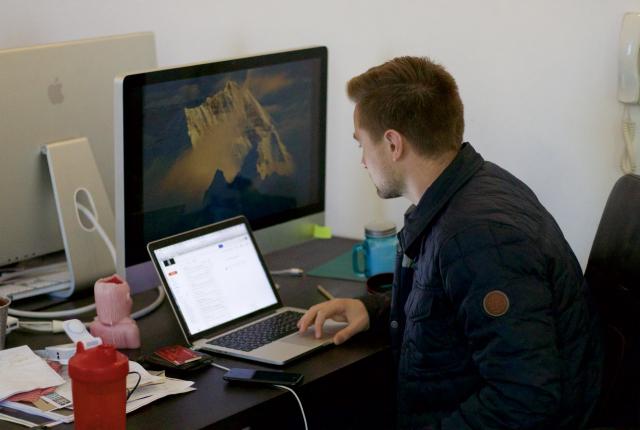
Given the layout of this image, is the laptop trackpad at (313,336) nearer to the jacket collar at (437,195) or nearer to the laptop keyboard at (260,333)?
the laptop keyboard at (260,333)

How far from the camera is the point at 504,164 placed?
2395 mm

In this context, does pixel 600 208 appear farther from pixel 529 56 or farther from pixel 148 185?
pixel 148 185

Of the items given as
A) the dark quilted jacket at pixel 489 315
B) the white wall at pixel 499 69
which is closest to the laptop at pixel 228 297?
the dark quilted jacket at pixel 489 315

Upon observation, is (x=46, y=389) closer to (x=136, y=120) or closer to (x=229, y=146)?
(x=136, y=120)

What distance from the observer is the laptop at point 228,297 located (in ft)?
6.10

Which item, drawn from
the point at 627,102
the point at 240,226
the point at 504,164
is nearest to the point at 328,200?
the point at 504,164

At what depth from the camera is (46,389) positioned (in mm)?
1662

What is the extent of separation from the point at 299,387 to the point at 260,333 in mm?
259

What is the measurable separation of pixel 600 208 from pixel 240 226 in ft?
2.78

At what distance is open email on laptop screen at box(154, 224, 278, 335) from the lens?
1905 millimetres

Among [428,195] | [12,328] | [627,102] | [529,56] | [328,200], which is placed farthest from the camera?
[328,200]

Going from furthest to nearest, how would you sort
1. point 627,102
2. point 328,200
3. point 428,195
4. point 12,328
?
point 328,200 < point 627,102 < point 12,328 < point 428,195

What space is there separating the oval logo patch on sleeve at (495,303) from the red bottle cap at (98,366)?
560 millimetres

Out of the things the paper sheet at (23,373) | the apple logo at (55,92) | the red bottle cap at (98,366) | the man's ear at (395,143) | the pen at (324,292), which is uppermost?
the apple logo at (55,92)
